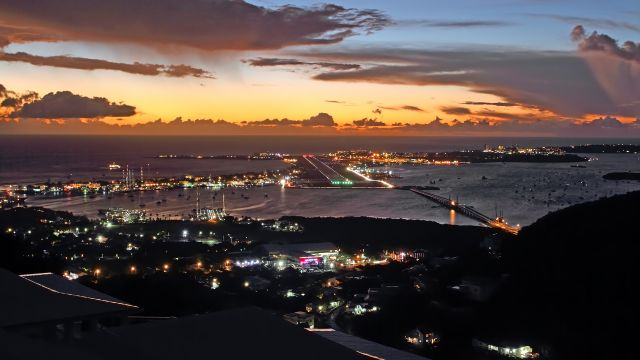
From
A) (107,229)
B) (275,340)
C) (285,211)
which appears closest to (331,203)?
(285,211)

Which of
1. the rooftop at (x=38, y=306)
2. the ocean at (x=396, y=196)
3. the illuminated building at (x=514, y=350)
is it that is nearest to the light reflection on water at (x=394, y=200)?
the ocean at (x=396, y=196)

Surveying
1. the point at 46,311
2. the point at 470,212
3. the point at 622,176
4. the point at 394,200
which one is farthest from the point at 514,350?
the point at 622,176

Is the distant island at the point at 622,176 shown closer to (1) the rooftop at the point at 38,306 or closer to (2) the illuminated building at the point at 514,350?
(2) the illuminated building at the point at 514,350

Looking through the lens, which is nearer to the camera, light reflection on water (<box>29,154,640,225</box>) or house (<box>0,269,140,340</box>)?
house (<box>0,269,140,340</box>)

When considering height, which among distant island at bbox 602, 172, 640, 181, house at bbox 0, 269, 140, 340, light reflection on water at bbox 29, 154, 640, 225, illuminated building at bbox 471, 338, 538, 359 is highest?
house at bbox 0, 269, 140, 340

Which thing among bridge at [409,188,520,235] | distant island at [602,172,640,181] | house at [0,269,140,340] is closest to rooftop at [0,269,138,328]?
house at [0,269,140,340]

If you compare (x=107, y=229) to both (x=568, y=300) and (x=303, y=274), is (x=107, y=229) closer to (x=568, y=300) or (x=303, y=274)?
(x=303, y=274)

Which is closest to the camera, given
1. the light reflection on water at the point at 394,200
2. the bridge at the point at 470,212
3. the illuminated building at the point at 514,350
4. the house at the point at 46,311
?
the house at the point at 46,311

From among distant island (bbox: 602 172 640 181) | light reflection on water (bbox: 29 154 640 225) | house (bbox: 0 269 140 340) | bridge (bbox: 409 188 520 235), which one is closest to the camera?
house (bbox: 0 269 140 340)

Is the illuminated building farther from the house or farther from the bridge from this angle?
the bridge
